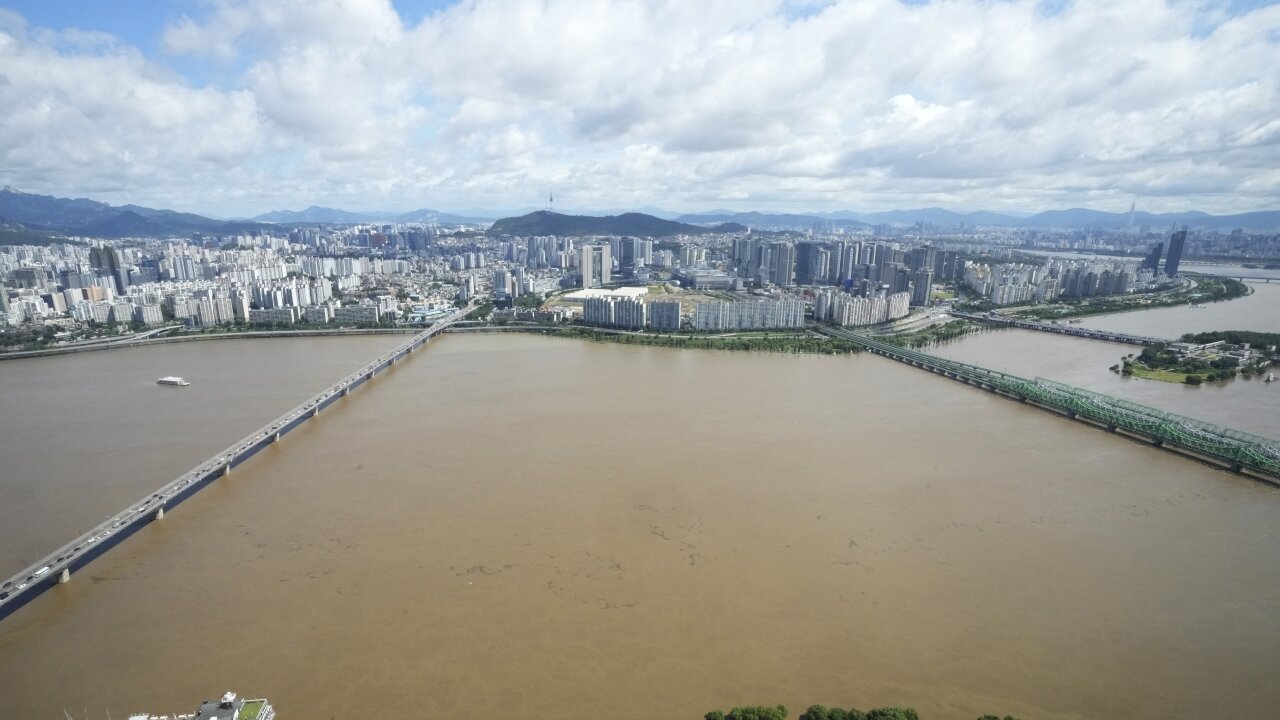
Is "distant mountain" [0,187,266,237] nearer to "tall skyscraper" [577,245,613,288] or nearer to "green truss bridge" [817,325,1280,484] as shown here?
"tall skyscraper" [577,245,613,288]

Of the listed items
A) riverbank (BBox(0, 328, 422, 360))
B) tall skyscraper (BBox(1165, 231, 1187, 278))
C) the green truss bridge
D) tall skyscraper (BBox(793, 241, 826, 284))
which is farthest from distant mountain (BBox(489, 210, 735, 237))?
the green truss bridge

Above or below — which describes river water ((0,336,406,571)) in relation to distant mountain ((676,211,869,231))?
below

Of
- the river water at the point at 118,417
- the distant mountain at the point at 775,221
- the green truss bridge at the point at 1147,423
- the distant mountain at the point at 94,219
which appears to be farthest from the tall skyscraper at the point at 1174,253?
the distant mountain at the point at 94,219

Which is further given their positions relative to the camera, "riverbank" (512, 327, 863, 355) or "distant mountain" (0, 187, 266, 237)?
"distant mountain" (0, 187, 266, 237)

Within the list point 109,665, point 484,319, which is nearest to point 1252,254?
point 484,319

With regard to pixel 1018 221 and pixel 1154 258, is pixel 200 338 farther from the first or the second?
pixel 1018 221

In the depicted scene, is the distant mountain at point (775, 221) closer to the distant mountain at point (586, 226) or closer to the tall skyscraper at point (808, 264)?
the distant mountain at point (586, 226)
